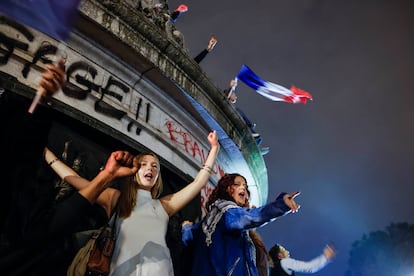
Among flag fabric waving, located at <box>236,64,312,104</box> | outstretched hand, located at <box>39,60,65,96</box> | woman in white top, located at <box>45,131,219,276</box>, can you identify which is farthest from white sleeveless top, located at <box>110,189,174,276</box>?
flag fabric waving, located at <box>236,64,312,104</box>

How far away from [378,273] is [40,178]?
28486 mm

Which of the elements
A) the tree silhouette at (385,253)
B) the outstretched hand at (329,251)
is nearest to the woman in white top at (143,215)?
the outstretched hand at (329,251)

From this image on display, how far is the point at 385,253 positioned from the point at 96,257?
29295 mm

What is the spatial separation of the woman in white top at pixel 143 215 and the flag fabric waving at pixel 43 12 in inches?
53.9

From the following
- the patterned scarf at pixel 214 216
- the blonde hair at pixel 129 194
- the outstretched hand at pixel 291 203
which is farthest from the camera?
the patterned scarf at pixel 214 216

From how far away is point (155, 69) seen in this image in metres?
6.23

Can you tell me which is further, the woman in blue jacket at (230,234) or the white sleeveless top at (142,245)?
the woman in blue jacket at (230,234)

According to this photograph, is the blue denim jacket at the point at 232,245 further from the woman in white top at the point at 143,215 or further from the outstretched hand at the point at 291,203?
the woman in white top at the point at 143,215

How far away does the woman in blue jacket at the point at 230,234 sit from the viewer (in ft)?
12.7

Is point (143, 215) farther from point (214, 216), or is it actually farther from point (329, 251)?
point (329, 251)

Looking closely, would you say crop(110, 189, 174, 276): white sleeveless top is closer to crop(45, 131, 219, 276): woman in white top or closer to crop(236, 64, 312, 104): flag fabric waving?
crop(45, 131, 219, 276): woman in white top

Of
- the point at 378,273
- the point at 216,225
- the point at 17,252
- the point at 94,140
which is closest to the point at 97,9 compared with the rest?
the point at 94,140

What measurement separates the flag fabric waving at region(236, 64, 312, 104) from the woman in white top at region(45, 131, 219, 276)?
5963 mm

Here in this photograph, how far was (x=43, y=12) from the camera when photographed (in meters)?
4.34
